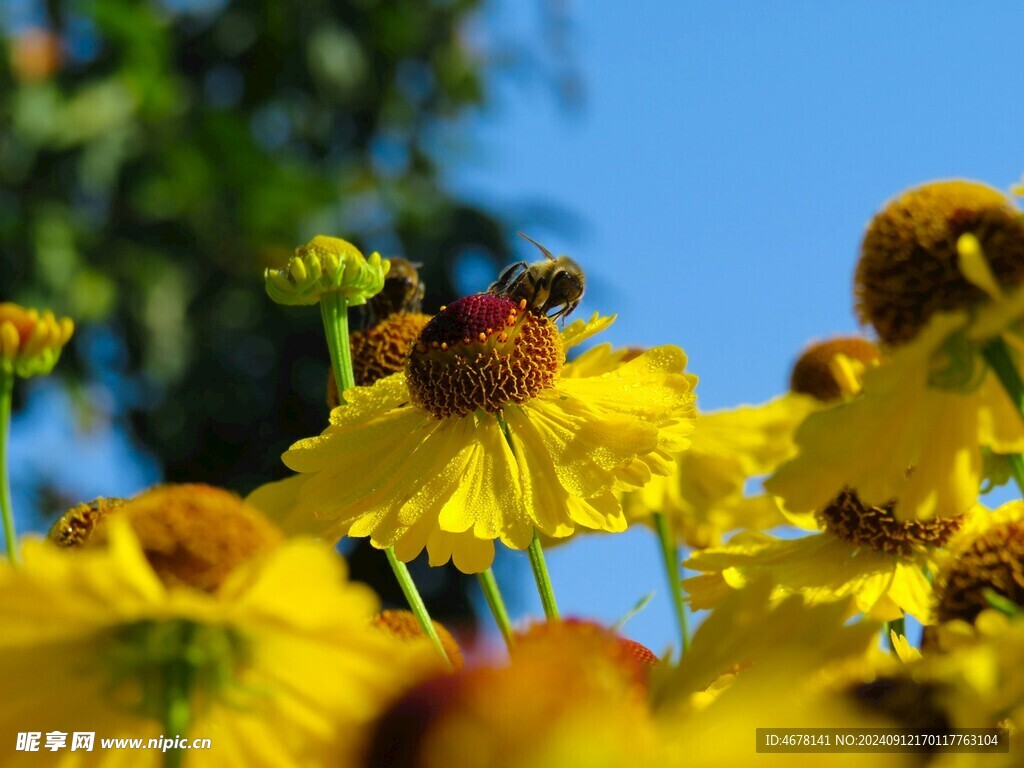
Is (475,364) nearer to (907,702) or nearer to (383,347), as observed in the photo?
(383,347)

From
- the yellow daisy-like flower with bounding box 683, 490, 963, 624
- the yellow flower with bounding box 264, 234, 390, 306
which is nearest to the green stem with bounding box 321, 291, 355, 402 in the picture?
the yellow flower with bounding box 264, 234, 390, 306

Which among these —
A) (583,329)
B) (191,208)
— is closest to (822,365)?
(583,329)

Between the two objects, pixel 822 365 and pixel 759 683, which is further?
pixel 822 365

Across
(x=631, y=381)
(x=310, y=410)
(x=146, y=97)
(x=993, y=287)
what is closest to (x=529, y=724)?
(x=993, y=287)

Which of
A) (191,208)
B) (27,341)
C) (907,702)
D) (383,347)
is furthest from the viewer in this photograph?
(191,208)

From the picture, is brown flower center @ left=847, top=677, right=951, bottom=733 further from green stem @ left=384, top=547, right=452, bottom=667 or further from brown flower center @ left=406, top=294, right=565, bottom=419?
brown flower center @ left=406, top=294, right=565, bottom=419

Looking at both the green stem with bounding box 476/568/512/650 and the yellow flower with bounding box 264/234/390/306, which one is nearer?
the green stem with bounding box 476/568/512/650

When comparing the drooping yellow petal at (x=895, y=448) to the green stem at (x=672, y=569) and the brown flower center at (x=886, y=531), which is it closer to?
the green stem at (x=672, y=569)
